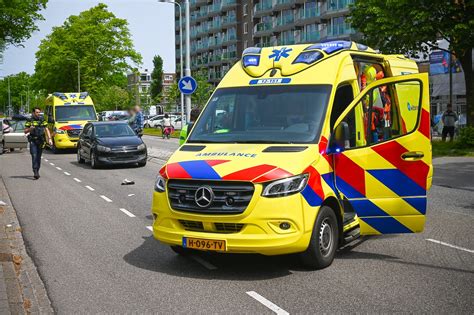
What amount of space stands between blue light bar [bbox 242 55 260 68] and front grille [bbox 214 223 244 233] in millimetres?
2392

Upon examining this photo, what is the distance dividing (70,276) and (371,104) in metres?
4.16

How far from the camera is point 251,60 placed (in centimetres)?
759

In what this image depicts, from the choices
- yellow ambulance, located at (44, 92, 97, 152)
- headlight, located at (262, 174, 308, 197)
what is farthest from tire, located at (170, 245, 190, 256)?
yellow ambulance, located at (44, 92, 97, 152)

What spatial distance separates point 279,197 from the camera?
5.88 meters

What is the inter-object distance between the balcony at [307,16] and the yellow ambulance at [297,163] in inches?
→ 2256

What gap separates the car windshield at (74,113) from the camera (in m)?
28.6

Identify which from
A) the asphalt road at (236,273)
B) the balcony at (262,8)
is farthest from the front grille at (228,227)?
the balcony at (262,8)

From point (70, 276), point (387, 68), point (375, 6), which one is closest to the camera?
point (70, 276)

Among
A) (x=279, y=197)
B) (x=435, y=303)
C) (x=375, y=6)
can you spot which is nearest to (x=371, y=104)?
(x=279, y=197)

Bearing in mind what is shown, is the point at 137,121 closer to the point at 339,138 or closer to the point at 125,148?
the point at 125,148

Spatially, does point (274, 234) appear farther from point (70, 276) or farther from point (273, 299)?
point (70, 276)

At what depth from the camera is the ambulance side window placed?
689 centimetres

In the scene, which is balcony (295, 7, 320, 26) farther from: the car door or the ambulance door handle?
the ambulance door handle

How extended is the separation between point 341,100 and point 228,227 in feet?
7.13
